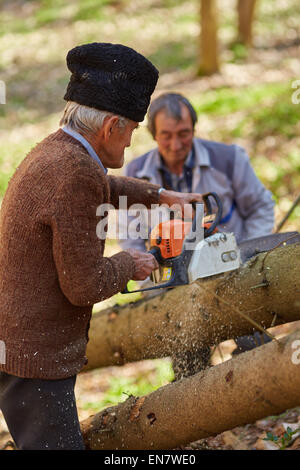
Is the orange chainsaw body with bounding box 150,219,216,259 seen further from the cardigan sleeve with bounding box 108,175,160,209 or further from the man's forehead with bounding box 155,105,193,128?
the man's forehead with bounding box 155,105,193,128

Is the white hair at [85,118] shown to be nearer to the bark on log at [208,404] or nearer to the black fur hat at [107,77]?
the black fur hat at [107,77]

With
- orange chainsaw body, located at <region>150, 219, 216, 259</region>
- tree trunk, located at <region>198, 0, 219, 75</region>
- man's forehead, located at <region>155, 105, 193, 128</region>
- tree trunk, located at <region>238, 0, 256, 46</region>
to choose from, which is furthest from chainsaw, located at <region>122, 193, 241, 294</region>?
tree trunk, located at <region>238, 0, 256, 46</region>

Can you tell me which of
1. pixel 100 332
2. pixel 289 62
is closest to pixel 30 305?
pixel 100 332

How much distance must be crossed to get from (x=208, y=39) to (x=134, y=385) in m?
9.69

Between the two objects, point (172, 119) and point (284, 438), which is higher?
point (172, 119)

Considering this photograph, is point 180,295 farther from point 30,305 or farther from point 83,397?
point 83,397

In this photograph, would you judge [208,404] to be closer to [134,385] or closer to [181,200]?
[181,200]

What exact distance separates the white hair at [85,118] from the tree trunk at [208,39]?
10.6m

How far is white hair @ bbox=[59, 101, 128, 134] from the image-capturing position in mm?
2119

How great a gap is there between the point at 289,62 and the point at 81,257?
1143 cm

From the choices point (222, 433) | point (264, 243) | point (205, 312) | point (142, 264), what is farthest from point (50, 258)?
point (222, 433)

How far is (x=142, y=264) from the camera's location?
2.37m

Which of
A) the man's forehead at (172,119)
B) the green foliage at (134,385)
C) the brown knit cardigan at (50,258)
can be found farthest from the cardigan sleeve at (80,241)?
the green foliage at (134,385)

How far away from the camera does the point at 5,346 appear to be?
2.14 meters
